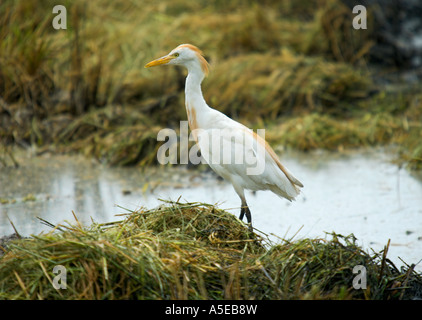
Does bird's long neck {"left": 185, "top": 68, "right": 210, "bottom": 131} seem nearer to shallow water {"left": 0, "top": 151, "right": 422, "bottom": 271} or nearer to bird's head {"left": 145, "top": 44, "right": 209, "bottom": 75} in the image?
bird's head {"left": 145, "top": 44, "right": 209, "bottom": 75}

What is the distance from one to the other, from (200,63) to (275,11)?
627cm

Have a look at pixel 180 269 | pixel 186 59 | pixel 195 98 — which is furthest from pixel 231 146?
pixel 180 269

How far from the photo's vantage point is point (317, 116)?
281 inches

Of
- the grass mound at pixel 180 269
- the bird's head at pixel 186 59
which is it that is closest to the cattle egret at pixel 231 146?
the bird's head at pixel 186 59

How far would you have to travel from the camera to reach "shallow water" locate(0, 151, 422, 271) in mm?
Answer: 4395

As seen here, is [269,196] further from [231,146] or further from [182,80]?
[182,80]

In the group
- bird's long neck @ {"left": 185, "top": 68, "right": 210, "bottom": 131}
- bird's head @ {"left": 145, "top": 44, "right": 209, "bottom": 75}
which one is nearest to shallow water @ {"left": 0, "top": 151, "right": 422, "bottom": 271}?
bird's long neck @ {"left": 185, "top": 68, "right": 210, "bottom": 131}

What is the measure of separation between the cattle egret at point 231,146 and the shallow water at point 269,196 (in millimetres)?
365

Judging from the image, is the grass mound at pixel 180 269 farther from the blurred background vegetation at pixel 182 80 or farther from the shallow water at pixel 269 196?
the blurred background vegetation at pixel 182 80

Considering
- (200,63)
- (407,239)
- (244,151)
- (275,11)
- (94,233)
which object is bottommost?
(407,239)

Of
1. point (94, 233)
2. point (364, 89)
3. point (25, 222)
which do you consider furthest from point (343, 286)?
point (364, 89)

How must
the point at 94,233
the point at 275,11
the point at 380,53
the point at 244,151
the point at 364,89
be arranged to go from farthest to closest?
the point at 275,11, the point at 380,53, the point at 364,89, the point at 244,151, the point at 94,233

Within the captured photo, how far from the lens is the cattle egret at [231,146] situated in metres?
4.12

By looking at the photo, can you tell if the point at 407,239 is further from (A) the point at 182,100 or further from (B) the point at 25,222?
(A) the point at 182,100
